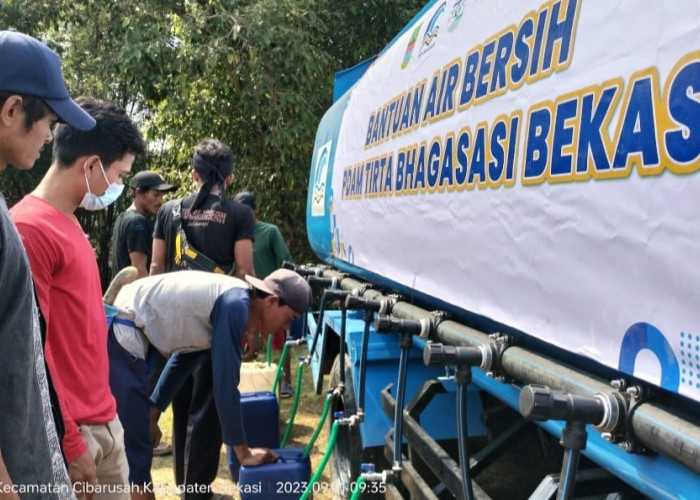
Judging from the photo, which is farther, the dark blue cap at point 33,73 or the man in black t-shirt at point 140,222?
the man in black t-shirt at point 140,222

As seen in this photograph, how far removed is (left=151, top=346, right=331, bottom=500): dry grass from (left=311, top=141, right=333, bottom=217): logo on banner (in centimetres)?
158

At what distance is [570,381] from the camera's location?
1.59 metres

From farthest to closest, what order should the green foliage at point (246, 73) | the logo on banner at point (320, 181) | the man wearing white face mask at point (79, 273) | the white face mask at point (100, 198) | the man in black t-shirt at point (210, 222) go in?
the green foliage at point (246, 73) → the logo on banner at point (320, 181) → the man in black t-shirt at point (210, 222) → the white face mask at point (100, 198) → the man wearing white face mask at point (79, 273)

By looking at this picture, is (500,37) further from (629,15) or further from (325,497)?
(325,497)

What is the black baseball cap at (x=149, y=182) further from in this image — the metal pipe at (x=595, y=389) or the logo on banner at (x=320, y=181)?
the metal pipe at (x=595, y=389)

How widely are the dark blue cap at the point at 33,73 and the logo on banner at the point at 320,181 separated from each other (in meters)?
3.48

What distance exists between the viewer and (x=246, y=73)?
8.66 metres

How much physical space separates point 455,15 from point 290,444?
328 centimetres

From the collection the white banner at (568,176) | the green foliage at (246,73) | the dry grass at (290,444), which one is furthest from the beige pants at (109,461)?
the green foliage at (246,73)

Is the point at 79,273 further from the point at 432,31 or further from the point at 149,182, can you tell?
the point at 149,182

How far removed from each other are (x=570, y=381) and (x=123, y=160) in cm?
157

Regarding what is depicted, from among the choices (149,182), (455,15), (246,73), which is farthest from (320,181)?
(246,73)

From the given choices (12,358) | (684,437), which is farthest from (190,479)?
(684,437)

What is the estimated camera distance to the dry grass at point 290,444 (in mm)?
4051
